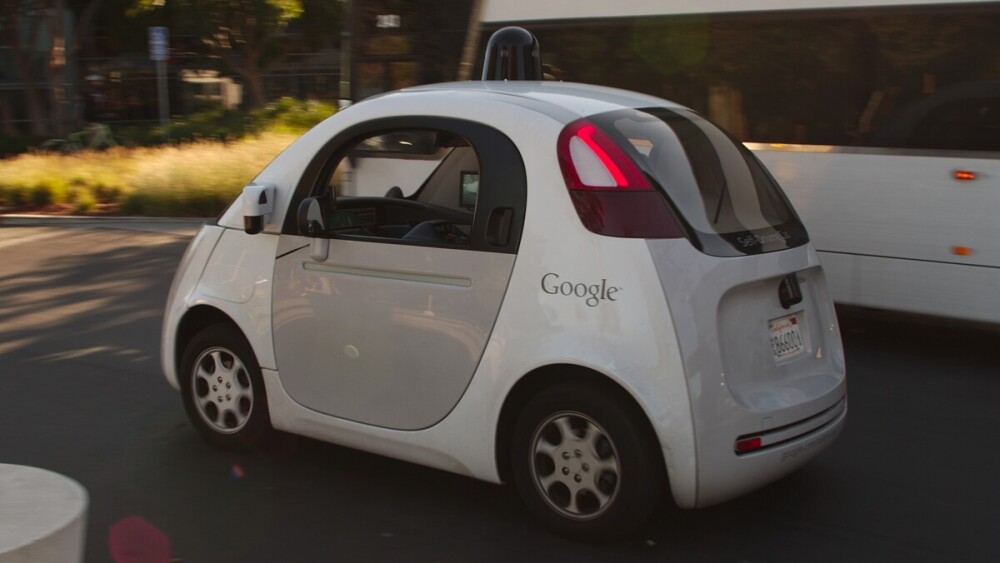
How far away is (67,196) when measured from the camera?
18.2 m

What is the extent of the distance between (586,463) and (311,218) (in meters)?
1.56

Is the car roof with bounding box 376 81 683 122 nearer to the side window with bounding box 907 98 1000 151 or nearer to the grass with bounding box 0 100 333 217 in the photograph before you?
the side window with bounding box 907 98 1000 151

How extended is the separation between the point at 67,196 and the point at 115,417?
512 inches

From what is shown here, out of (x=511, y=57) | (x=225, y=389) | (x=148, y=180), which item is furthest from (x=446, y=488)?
(x=148, y=180)

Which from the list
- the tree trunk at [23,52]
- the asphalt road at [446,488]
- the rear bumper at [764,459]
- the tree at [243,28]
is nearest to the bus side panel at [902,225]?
the asphalt road at [446,488]

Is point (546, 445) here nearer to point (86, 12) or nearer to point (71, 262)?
point (71, 262)

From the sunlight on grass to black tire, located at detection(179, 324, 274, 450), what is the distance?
11.3 metres

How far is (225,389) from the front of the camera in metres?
5.40

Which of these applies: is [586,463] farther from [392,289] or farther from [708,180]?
[708,180]

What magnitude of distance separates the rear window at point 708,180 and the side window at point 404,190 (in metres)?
0.68

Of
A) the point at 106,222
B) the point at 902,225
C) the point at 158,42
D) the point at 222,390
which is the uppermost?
the point at 158,42

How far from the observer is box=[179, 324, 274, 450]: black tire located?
5262mm

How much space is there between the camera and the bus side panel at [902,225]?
7305 mm

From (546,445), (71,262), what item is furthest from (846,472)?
(71,262)
